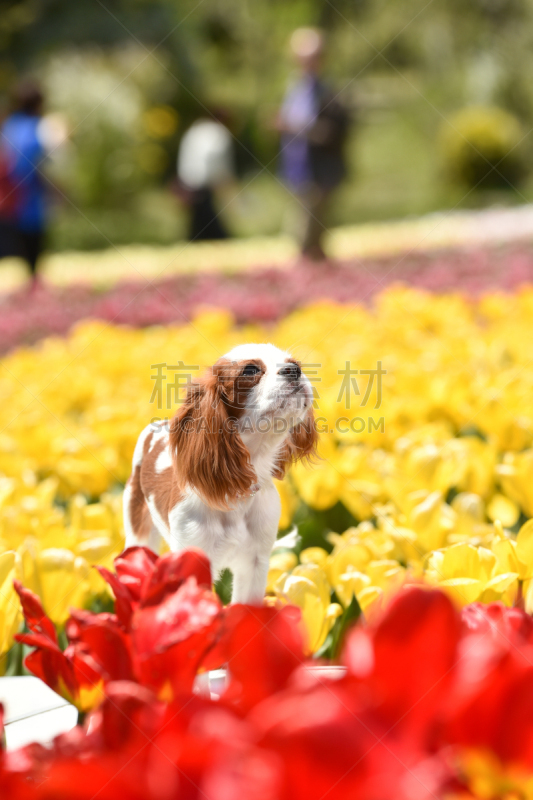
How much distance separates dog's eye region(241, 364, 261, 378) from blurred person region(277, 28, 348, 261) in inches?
278

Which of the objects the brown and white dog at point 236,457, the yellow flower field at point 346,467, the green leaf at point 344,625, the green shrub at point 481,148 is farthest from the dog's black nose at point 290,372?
the green shrub at point 481,148

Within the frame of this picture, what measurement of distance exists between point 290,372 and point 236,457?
0.52 feet

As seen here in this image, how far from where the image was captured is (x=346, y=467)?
1.75 meters

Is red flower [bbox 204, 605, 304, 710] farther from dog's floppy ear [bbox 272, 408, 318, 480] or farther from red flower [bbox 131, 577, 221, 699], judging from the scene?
dog's floppy ear [bbox 272, 408, 318, 480]

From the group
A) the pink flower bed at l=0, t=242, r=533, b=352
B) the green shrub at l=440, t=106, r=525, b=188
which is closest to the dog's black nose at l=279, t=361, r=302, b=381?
the pink flower bed at l=0, t=242, r=533, b=352

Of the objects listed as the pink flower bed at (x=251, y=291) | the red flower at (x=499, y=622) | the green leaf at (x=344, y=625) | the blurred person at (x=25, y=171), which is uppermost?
the blurred person at (x=25, y=171)

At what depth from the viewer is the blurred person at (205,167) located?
35.3 ft

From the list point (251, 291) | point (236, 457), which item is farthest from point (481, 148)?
point (236, 457)

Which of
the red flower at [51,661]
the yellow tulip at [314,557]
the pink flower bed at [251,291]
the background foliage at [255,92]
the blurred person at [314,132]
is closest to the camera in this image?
the red flower at [51,661]

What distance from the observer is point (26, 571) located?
3.92 feet

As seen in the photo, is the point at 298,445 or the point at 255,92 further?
the point at 255,92

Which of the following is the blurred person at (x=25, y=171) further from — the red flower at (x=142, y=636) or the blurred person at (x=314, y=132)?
the red flower at (x=142, y=636)

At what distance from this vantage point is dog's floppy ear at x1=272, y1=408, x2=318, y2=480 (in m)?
1.25

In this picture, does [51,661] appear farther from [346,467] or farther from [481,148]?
[481,148]
